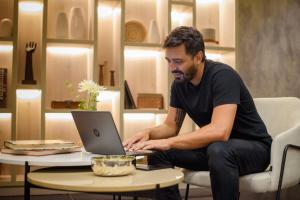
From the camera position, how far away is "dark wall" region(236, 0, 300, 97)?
4.12 m

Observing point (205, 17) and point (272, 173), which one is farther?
point (205, 17)

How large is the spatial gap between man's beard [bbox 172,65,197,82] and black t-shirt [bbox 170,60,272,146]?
0.24 ft

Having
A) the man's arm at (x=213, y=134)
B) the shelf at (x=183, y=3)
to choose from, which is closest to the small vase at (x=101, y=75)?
the shelf at (x=183, y=3)

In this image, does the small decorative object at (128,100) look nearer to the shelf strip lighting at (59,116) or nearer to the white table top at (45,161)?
the shelf strip lighting at (59,116)

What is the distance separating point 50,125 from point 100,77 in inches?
25.1

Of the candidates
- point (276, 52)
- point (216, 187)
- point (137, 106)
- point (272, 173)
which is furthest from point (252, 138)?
point (276, 52)

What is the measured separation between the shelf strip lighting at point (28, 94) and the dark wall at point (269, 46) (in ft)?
6.22

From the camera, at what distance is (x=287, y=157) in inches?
87.9

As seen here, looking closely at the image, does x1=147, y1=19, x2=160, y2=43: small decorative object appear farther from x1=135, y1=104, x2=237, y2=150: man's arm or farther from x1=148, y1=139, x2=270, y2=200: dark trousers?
x1=135, y1=104, x2=237, y2=150: man's arm

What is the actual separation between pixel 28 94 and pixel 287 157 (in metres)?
2.36

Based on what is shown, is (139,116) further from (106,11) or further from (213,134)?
(213,134)

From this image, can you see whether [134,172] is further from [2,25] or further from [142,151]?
[2,25]

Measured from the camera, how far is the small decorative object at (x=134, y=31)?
404 cm

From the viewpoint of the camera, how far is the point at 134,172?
1704 mm
